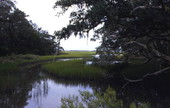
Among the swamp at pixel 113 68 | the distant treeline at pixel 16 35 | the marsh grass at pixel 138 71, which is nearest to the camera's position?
the swamp at pixel 113 68

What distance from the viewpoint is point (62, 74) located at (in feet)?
39.1

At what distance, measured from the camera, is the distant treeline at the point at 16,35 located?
15148mm

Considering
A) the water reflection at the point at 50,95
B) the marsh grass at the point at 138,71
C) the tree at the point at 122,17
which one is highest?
the tree at the point at 122,17

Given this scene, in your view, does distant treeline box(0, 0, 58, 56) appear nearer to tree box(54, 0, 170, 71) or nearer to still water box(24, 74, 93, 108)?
tree box(54, 0, 170, 71)

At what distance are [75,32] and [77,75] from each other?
16.9 ft

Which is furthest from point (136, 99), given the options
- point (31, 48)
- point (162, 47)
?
point (31, 48)

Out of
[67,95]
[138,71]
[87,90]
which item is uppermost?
[138,71]

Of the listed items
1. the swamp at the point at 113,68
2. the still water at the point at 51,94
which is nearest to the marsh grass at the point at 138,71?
the swamp at the point at 113,68

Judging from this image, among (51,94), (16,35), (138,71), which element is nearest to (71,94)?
(51,94)

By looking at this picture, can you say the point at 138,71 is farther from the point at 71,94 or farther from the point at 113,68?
the point at 71,94

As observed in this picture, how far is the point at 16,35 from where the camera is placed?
61.5 ft

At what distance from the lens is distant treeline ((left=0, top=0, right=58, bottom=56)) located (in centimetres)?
1515

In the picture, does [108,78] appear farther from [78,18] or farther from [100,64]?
[78,18]

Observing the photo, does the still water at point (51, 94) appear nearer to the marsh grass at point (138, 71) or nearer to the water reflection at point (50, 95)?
the water reflection at point (50, 95)
